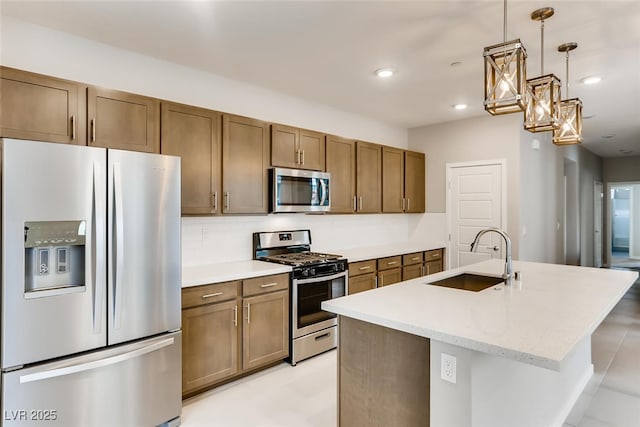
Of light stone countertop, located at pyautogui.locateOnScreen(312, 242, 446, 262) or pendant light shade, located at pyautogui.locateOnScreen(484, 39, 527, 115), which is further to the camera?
light stone countertop, located at pyautogui.locateOnScreen(312, 242, 446, 262)

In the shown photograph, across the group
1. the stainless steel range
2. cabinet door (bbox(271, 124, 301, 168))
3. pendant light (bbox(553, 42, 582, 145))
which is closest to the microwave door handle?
cabinet door (bbox(271, 124, 301, 168))

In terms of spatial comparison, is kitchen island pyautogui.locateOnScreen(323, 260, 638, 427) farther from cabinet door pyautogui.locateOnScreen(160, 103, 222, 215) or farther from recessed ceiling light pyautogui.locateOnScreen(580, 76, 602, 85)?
recessed ceiling light pyautogui.locateOnScreen(580, 76, 602, 85)

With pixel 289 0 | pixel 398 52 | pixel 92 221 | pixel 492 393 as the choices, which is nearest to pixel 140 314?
pixel 92 221

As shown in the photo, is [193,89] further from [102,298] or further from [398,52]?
[102,298]

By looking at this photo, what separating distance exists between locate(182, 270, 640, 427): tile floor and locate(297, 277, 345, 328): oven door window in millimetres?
381

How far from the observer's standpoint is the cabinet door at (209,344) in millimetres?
2611

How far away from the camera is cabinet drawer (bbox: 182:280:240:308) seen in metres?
2.61

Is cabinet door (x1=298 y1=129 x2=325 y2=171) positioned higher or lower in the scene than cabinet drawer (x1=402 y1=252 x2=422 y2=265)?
higher

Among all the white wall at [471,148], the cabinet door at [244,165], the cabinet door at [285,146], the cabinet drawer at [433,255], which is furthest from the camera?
the cabinet drawer at [433,255]

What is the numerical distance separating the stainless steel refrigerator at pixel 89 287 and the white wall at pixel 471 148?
13.1 feet

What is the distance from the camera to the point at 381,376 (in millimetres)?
1849

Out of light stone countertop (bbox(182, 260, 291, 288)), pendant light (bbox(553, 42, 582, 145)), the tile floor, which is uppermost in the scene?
pendant light (bbox(553, 42, 582, 145))

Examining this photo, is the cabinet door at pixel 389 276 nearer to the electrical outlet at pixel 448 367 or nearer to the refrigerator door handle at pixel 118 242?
the electrical outlet at pixel 448 367

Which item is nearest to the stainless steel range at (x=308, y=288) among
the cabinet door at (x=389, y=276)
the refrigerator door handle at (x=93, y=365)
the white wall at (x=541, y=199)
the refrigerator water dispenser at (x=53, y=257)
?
the cabinet door at (x=389, y=276)
